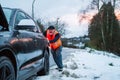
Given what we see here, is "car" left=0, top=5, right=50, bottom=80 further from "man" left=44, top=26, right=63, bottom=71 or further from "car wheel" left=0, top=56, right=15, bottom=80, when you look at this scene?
"man" left=44, top=26, right=63, bottom=71

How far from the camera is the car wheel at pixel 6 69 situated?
7207 millimetres

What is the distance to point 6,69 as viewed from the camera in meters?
7.39

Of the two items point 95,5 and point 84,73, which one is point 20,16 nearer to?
point 84,73

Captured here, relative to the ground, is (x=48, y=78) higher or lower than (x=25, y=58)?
lower

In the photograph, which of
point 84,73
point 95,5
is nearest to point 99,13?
point 95,5

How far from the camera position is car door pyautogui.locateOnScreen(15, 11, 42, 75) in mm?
8320

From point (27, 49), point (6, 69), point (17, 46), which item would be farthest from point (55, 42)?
point (6, 69)

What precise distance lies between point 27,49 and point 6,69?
1.38m

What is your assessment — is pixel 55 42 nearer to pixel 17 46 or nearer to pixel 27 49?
pixel 27 49

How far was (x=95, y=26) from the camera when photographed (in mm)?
67125

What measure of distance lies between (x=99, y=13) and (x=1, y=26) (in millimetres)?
55747

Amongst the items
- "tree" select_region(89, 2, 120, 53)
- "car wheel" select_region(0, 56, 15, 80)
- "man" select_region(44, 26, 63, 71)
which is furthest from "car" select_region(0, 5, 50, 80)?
"tree" select_region(89, 2, 120, 53)

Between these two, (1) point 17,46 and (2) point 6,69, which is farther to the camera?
(1) point 17,46

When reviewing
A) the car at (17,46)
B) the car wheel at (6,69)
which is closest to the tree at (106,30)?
the car at (17,46)
